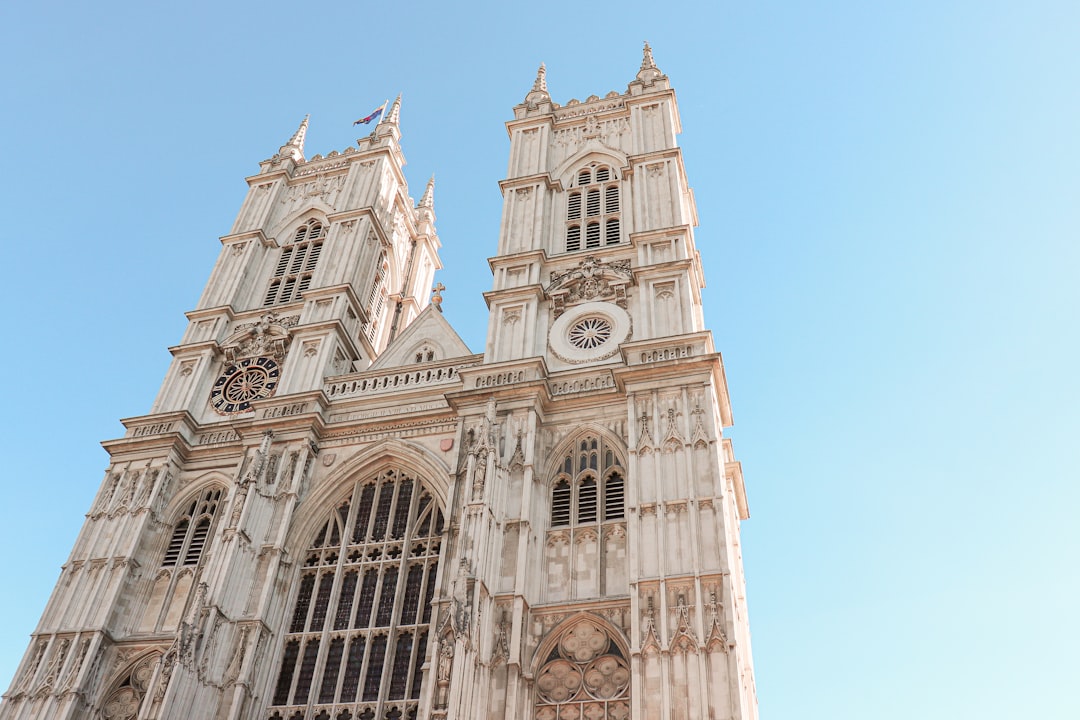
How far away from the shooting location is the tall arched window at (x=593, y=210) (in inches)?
1302

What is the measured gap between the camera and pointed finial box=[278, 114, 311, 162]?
4222 centimetres

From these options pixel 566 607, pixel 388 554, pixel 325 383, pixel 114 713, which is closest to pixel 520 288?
pixel 325 383

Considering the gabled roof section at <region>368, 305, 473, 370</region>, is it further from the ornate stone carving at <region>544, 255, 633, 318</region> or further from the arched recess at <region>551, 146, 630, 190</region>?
the arched recess at <region>551, 146, 630, 190</region>

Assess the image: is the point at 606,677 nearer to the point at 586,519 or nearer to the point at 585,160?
the point at 586,519

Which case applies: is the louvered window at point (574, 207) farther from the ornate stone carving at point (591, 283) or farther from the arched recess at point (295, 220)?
the arched recess at point (295, 220)

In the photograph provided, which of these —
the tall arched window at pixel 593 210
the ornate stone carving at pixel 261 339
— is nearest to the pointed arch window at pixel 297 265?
the ornate stone carving at pixel 261 339

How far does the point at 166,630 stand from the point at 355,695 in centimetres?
607

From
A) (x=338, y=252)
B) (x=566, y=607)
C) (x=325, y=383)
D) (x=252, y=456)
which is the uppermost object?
(x=338, y=252)

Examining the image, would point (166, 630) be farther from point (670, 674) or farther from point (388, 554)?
point (670, 674)

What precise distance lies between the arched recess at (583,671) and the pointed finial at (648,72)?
2355cm

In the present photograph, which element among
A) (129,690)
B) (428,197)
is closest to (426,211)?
(428,197)

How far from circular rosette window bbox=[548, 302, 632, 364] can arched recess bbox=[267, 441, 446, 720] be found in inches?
214

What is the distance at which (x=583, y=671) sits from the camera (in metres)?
21.7

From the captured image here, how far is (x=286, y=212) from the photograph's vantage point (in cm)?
3916
